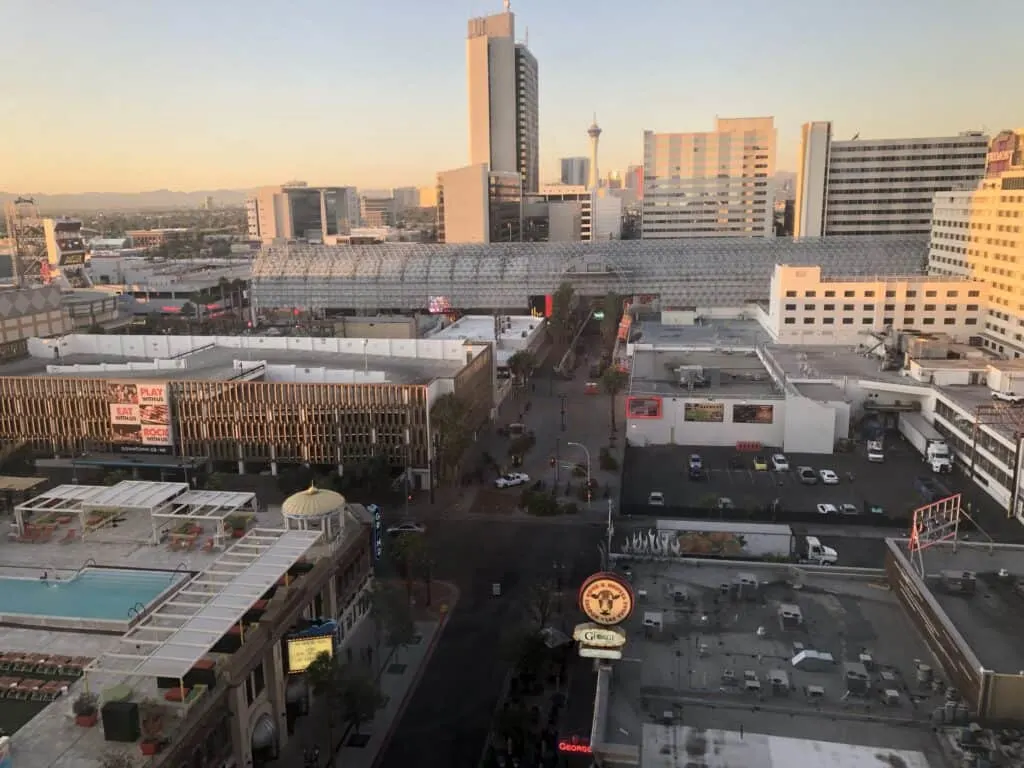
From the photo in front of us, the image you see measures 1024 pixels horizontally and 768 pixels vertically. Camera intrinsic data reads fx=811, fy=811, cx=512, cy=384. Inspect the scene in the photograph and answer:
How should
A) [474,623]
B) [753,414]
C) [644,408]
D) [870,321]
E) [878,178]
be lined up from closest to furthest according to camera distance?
[474,623]
[753,414]
[644,408]
[870,321]
[878,178]

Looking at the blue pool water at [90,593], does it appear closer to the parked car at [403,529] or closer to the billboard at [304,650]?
the billboard at [304,650]

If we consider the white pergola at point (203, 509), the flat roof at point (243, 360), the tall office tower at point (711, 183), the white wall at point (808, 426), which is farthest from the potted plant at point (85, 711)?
the tall office tower at point (711, 183)

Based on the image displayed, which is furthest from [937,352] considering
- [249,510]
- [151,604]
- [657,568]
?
[151,604]

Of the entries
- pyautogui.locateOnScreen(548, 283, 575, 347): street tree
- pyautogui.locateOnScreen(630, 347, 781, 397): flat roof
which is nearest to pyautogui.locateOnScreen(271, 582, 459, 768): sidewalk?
pyautogui.locateOnScreen(630, 347, 781, 397): flat roof

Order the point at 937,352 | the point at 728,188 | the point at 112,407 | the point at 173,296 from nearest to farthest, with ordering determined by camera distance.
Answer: the point at 112,407 → the point at 937,352 → the point at 173,296 → the point at 728,188

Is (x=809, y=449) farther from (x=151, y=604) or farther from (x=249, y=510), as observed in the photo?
(x=151, y=604)

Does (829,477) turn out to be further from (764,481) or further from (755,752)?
(755,752)

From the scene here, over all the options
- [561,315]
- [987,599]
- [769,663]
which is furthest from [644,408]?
[561,315]
